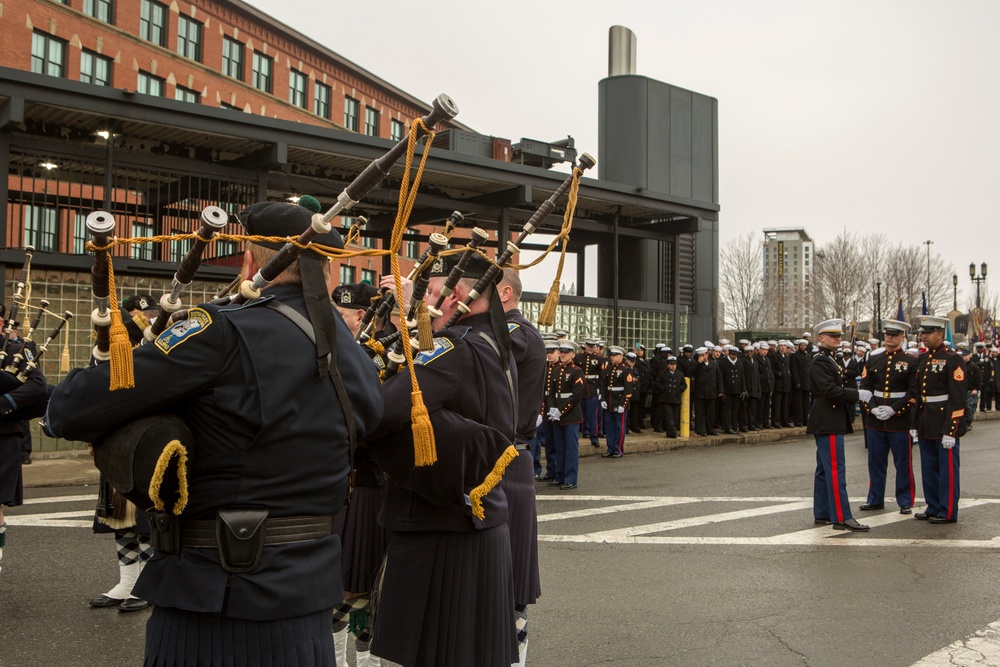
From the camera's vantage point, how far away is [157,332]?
2826 millimetres

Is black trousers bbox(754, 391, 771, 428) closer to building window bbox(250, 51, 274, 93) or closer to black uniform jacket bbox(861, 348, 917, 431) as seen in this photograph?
black uniform jacket bbox(861, 348, 917, 431)

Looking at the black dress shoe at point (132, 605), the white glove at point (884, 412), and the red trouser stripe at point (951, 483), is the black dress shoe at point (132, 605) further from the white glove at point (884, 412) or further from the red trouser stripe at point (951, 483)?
the red trouser stripe at point (951, 483)

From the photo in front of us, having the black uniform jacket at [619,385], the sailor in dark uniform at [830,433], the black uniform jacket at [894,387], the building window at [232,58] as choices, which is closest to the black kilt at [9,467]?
the sailor in dark uniform at [830,433]

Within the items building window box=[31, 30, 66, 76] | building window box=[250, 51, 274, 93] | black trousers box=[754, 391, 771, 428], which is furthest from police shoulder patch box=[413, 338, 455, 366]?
building window box=[250, 51, 274, 93]

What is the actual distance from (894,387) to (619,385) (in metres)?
6.85

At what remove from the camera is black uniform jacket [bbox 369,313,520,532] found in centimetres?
319

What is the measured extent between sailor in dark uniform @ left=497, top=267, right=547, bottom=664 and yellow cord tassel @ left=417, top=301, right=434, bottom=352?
0.83 metres

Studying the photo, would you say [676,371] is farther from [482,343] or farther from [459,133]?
[482,343]

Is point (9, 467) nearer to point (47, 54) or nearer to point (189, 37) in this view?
point (47, 54)

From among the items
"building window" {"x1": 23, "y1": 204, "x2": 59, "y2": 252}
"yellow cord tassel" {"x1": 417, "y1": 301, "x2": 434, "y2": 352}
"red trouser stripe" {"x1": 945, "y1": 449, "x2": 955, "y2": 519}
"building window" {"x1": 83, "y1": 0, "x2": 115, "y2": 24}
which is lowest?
"red trouser stripe" {"x1": 945, "y1": 449, "x2": 955, "y2": 519}

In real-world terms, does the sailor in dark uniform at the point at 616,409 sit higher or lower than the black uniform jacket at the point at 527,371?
lower

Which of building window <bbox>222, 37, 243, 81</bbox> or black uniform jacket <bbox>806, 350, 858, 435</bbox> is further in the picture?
building window <bbox>222, 37, 243, 81</bbox>

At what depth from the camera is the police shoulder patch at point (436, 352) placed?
11.0 feet

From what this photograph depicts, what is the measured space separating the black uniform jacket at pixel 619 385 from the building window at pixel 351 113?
2730 centimetres
